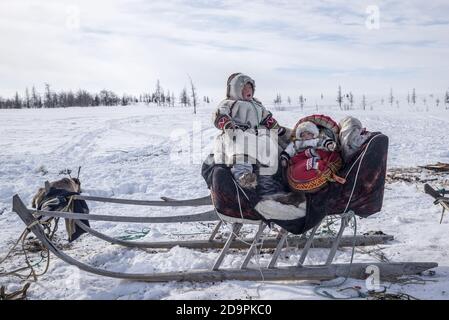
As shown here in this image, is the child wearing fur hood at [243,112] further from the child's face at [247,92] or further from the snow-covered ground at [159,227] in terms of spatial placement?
the snow-covered ground at [159,227]

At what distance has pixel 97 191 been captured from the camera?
27.6 ft

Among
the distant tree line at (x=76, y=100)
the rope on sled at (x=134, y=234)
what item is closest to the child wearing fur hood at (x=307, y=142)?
the rope on sled at (x=134, y=234)

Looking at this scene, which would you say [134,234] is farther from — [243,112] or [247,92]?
[247,92]

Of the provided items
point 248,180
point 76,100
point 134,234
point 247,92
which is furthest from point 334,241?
point 76,100

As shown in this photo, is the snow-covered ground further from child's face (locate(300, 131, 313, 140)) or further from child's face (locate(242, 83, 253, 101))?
child's face (locate(242, 83, 253, 101))

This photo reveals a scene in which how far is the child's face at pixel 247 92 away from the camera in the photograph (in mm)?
4770

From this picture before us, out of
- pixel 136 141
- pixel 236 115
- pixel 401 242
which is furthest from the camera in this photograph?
pixel 136 141

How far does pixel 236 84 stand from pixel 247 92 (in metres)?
0.18

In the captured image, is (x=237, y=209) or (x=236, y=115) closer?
(x=237, y=209)

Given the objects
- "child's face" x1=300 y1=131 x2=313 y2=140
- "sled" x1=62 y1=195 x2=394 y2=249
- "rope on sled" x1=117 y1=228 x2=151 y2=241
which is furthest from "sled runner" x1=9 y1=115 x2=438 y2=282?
"rope on sled" x1=117 y1=228 x2=151 y2=241

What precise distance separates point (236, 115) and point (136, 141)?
41.5ft

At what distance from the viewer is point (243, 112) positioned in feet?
15.4
